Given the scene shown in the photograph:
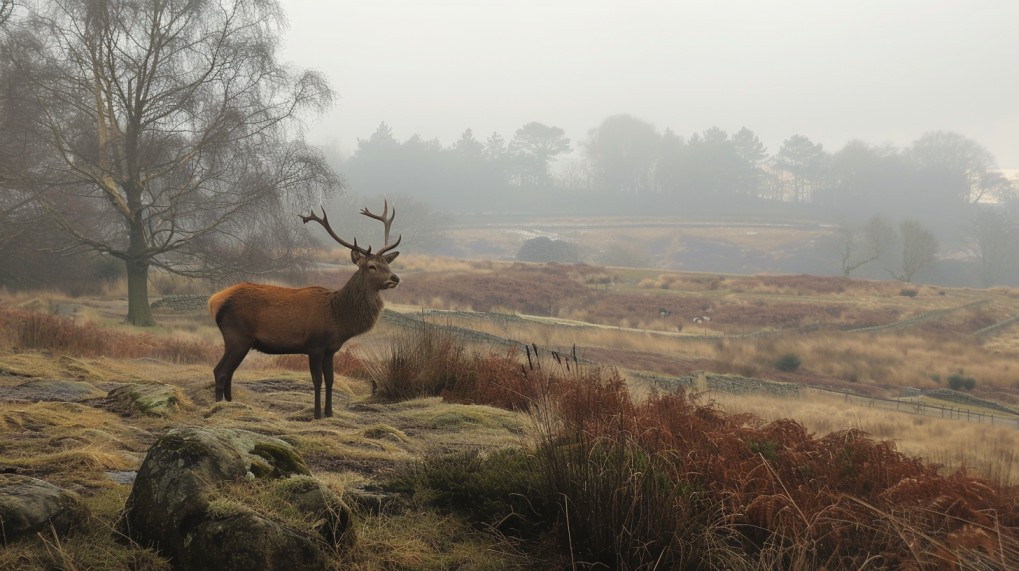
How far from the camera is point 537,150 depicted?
13875cm

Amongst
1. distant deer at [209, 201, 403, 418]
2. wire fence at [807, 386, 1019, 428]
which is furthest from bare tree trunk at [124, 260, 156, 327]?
wire fence at [807, 386, 1019, 428]

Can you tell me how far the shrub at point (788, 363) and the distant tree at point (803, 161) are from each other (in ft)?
365

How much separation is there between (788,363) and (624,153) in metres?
114

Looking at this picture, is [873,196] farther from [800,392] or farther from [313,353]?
[313,353]

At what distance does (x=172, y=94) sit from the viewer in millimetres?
19562

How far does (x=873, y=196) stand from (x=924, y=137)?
595 inches

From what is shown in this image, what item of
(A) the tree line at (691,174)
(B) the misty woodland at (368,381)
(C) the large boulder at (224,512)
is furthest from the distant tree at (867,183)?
(C) the large boulder at (224,512)

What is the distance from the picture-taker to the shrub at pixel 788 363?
96.1 ft

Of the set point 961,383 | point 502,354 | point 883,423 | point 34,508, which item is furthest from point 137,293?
point 961,383

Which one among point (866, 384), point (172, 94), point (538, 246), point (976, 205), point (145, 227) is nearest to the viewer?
point (172, 94)

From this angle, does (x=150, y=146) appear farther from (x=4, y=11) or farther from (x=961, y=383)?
(x=961, y=383)

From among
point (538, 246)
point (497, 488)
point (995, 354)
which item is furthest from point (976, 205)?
point (497, 488)

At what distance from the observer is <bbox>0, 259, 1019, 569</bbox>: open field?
4672 mm

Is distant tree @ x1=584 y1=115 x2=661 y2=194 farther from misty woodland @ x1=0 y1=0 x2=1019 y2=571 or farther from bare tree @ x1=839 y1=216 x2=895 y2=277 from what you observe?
misty woodland @ x1=0 y1=0 x2=1019 y2=571
